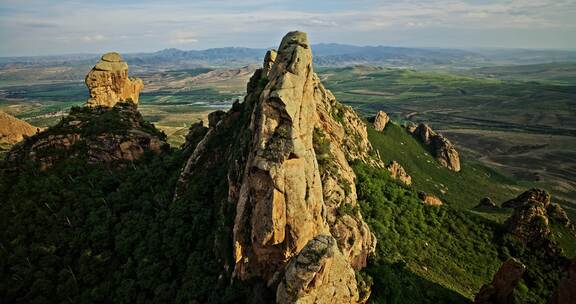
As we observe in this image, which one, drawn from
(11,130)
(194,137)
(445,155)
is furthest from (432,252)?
(11,130)

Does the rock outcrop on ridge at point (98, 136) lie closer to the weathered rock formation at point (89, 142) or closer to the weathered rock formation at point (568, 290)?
the weathered rock formation at point (89, 142)

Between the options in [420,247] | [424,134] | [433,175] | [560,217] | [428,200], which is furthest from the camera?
[424,134]

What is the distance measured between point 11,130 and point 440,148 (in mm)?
137312

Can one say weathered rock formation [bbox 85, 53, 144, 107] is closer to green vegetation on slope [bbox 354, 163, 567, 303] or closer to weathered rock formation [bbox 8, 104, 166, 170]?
weathered rock formation [bbox 8, 104, 166, 170]

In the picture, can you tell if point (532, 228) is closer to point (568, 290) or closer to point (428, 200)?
point (428, 200)

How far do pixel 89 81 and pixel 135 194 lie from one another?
3079cm

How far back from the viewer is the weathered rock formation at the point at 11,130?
11181 centimetres

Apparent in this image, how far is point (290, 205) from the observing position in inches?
1399

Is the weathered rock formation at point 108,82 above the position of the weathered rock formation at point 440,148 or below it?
above

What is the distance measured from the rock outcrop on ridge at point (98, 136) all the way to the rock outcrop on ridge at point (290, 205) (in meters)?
28.0

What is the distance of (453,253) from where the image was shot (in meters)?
61.1

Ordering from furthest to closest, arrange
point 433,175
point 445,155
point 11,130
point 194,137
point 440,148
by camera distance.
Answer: point 440,148, point 445,155, point 433,175, point 11,130, point 194,137

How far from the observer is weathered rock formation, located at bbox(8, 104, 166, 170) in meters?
63.5

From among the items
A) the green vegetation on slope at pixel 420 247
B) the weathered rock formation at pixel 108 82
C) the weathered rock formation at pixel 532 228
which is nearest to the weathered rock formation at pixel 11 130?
the weathered rock formation at pixel 108 82
